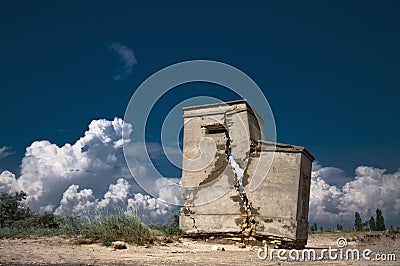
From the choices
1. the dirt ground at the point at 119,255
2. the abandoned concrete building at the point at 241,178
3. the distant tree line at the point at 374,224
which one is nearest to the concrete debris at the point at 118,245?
the dirt ground at the point at 119,255

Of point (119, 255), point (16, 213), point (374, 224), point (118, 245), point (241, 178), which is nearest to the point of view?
point (119, 255)

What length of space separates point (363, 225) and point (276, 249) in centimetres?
2942

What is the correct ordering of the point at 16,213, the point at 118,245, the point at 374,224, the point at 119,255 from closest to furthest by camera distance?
the point at 119,255 → the point at 118,245 → the point at 16,213 → the point at 374,224

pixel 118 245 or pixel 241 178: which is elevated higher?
pixel 241 178

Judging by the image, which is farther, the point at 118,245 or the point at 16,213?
the point at 16,213

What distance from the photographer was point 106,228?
36.0 feet

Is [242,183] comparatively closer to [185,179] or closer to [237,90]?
[185,179]

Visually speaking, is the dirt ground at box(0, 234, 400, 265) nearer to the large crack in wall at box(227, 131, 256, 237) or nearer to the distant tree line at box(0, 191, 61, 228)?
the large crack in wall at box(227, 131, 256, 237)

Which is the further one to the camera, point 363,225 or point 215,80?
point 363,225

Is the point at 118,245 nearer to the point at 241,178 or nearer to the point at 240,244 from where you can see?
the point at 240,244

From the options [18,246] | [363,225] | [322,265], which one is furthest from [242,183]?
[363,225]

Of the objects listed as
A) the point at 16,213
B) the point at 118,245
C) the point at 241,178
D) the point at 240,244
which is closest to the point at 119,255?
the point at 118,245

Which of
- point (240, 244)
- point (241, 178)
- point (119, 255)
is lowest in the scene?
point (119, 255)

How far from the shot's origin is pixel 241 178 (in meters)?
12.9
